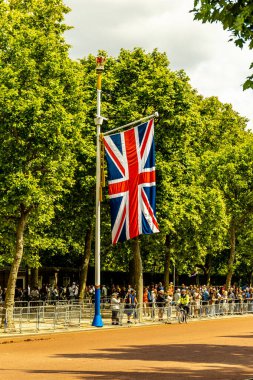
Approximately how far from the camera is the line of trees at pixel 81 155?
112 ft

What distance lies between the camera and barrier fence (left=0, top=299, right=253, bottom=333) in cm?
3419

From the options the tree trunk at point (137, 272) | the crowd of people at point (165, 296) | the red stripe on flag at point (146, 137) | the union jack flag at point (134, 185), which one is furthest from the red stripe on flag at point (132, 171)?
the tree trunk at point (137, 272)

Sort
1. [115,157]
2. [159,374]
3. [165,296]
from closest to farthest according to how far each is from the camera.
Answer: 1. [159,374]
2. [115,157]
3. [165,296]

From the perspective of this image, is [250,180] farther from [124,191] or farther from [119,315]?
[124,191]

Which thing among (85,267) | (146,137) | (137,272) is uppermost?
(146,137)

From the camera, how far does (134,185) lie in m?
31.4

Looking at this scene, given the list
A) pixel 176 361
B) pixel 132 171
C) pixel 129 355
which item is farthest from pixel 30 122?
pixel 176 361

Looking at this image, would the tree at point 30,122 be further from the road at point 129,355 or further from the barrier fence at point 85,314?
the road at point 129,355

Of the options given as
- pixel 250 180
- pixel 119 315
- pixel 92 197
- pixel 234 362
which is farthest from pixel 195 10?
pixel 250 180

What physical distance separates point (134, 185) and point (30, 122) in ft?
20.0

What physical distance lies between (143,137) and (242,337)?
970cm

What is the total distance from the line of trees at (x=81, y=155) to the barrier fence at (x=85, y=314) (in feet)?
4.55

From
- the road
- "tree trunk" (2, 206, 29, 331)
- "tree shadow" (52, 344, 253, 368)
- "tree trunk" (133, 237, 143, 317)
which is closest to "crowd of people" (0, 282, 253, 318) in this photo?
"tree trunk" (133, 237, 143, 317)

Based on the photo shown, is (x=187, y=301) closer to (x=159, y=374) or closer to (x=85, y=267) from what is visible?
(x=85, y=267)
